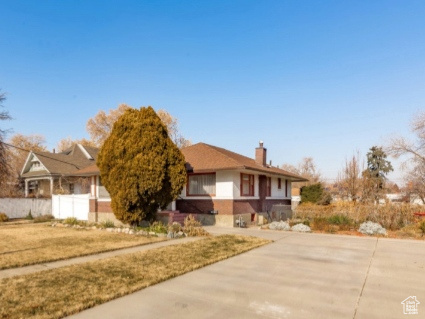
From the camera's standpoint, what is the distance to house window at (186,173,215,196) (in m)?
18.2

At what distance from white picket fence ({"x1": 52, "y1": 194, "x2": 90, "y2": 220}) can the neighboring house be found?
633 cm

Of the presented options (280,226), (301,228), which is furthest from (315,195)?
(301,228)

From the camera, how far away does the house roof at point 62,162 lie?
30.8 meters

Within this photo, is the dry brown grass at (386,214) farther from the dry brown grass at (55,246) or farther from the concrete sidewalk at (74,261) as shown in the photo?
the dry brown grass at (55,246)

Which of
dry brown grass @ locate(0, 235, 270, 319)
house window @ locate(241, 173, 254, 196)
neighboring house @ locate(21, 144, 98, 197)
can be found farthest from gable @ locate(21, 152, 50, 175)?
dry brown grass @ locate(0, 235, 270, 319)

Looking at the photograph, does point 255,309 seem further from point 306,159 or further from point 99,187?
point 306,159

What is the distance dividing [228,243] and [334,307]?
615cm

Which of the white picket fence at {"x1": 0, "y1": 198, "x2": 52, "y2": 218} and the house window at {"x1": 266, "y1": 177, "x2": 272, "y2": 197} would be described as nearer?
the house window at {"x1": 266, "y1": 177, "x2": 272, "y2": 197}

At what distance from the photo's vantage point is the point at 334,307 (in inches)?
203

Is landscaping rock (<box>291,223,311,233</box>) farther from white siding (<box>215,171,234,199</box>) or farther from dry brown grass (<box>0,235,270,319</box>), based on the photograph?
dry brown grass (<box>0,235,270,319</box>)

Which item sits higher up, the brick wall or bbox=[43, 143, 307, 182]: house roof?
bbox=[43, 143, 307, 182]: house roof

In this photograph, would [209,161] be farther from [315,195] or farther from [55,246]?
[315,195]

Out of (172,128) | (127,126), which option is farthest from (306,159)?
(127,126)

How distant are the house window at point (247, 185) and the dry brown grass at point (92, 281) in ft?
28.9
